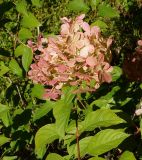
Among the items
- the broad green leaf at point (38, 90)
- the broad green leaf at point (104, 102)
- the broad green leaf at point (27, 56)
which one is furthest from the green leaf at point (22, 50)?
the broad green leaf at point (104, 102)

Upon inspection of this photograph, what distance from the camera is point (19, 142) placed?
5.37 feet

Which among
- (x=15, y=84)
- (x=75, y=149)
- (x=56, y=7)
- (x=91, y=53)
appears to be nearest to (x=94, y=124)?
(x=75, y=149)

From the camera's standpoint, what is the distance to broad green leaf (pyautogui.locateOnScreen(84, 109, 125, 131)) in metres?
1.04

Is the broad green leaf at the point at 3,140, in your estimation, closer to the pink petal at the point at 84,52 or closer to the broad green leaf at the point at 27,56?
the broad green leaf at the point at 27,56

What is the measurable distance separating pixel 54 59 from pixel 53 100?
22cm

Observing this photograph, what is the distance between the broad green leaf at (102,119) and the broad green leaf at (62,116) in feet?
0.26

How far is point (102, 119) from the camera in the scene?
1063 millimetres

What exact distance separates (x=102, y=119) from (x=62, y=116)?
0.36 feet

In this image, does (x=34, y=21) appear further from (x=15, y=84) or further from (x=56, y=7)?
(x=56, y=7)

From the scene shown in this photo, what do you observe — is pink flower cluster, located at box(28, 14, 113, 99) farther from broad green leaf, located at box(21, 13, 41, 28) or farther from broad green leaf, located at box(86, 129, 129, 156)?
broad green leaf, located at box(21, 13, 41, 28)

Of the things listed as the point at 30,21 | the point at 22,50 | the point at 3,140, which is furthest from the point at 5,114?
the point at 30,21

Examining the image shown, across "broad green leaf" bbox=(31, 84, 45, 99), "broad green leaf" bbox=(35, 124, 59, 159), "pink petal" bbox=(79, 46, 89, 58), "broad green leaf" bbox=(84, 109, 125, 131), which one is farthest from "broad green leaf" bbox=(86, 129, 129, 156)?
"broad green leaf" bbox=(31, 84, 45, 99)

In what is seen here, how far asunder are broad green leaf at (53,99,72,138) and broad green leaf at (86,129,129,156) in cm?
9

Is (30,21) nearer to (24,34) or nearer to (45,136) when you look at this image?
(24,34)
